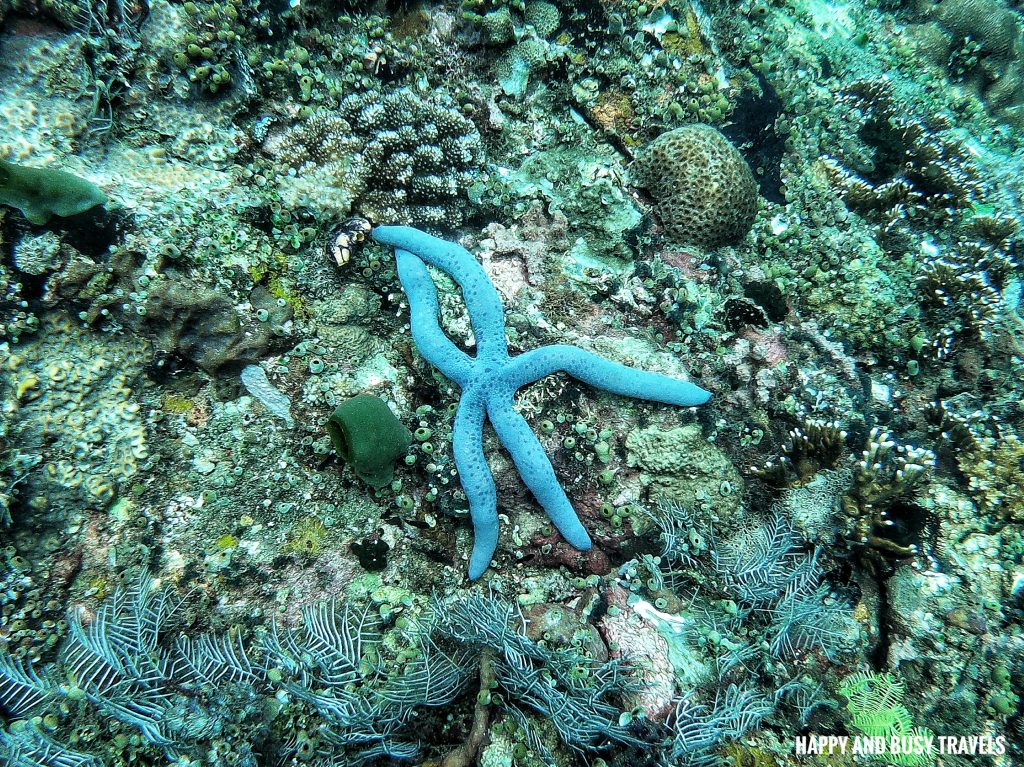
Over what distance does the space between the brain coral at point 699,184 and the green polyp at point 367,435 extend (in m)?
2.78

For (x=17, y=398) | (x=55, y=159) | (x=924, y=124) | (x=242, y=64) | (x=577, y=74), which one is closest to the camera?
(x=17, y=398)

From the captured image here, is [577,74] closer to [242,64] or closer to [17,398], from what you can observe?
[242,64]

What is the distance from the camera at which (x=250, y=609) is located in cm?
317

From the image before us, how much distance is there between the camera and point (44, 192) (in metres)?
2.86

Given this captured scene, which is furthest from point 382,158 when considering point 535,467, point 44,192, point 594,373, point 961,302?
point 961,302

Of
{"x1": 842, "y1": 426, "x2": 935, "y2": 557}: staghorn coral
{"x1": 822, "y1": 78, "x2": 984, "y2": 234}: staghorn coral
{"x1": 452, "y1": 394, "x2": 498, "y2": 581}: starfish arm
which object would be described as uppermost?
{"x1": 822, "y1": 78, "x2": 984, "y2": 234}: staghorn coral

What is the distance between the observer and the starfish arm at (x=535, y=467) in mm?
3232

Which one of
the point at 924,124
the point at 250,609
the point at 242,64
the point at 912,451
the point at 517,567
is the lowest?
the point at 250,609

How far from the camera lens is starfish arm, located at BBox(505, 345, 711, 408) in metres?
3.35

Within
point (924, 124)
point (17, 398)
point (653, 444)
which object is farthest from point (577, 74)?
point (17, 398)

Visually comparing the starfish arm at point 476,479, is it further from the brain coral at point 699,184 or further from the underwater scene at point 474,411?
the brain coral at point 699,184

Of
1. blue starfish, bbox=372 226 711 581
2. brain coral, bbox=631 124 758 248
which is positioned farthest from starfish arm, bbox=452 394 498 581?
brain coral, bbox=631 124 758 248

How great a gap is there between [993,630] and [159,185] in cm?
656

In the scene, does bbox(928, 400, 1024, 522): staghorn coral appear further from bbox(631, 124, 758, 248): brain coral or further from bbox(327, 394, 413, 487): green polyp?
bbox(327, 394, 413, 487): green polyp
